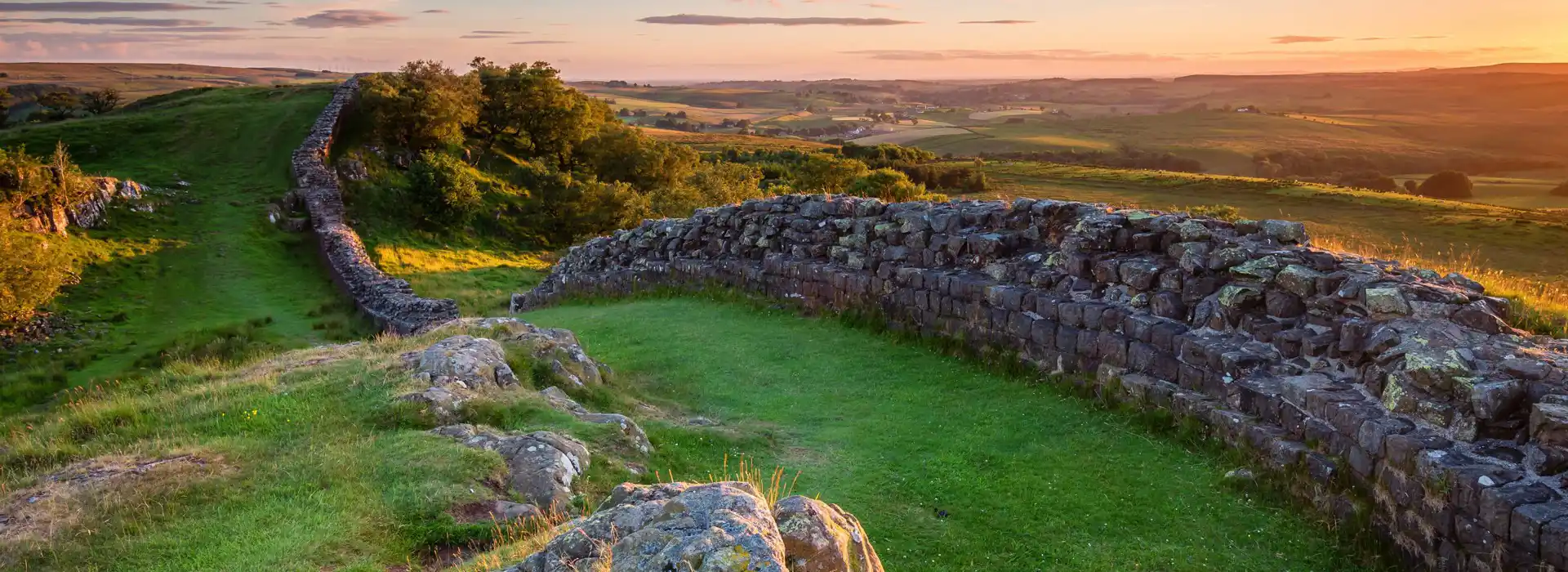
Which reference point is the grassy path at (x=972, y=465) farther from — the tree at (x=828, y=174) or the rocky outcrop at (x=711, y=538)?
the tree at (x=828, y=174)

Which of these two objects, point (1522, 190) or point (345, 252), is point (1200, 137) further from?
point (345, 252)

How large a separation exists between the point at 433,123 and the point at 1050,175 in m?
58.6

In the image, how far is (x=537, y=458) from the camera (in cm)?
700

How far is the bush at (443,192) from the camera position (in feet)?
124

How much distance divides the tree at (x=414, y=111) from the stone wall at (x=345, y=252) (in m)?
2.18

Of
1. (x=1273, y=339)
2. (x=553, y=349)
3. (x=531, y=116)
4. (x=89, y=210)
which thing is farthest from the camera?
(x=531, y=116)

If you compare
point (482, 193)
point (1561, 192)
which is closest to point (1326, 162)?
point (1561, 192)

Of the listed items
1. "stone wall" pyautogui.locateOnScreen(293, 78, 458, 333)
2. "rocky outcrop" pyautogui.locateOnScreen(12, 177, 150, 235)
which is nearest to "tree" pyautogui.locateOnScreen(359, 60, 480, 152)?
"stone wall" pyautogui.locateOnScreen(293, 78, 458, 333)

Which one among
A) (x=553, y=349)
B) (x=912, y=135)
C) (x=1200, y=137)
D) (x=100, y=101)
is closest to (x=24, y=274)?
(x=553, y=349)

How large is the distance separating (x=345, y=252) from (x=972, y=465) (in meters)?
27.5

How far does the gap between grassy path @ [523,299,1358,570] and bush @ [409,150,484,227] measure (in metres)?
27.9

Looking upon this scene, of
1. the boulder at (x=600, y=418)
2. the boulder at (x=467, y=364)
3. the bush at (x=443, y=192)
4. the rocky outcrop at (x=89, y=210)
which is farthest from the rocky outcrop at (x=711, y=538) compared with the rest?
the bush at (x=443, y=192)

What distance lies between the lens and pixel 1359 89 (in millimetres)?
195125

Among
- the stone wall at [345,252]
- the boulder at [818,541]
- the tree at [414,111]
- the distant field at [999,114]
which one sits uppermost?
the distant field at [999,114]
